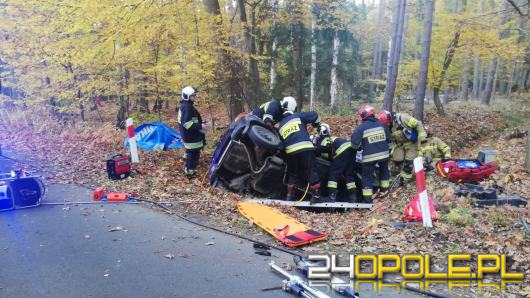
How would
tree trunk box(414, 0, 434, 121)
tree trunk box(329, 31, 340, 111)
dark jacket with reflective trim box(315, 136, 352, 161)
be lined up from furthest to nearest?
tree trunk box(329, 31, 340, 111), tree trunk box(414, 0, 434, 121), dark jacket with reflective trim box(315, 136, 352, 161)

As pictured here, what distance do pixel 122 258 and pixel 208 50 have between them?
7.97 meters

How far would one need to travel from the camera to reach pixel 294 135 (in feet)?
25.8

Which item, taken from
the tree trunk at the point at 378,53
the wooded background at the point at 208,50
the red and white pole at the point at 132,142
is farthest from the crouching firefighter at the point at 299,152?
the tree trunk at the point at 378,53

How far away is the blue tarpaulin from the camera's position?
1230 cm

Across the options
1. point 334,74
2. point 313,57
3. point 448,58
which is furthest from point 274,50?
point 448,58

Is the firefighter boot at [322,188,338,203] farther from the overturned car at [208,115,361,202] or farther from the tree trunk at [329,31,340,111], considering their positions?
the tree trunk at [329,31,340,111]

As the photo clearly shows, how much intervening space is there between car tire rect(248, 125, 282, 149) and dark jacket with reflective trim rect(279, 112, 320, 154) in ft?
0.60

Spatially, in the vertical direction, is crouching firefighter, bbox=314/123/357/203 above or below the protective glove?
below

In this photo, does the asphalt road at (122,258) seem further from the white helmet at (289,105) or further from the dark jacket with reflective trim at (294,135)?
the white helmet at (289,105)

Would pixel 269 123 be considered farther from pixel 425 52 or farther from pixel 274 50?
pixel 274 50

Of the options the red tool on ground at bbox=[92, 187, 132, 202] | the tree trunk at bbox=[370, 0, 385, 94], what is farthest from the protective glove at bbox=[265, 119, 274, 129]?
the tree trunk at bbox=[370, 0, 385, 94]

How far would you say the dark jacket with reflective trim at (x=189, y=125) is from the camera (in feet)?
29.4

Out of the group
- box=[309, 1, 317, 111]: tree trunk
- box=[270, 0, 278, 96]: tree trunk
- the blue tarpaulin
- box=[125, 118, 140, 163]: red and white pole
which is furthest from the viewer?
box=[309, 1, 317, 111]: tree trunk

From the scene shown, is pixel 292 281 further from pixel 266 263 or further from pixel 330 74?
pixel 330 74
